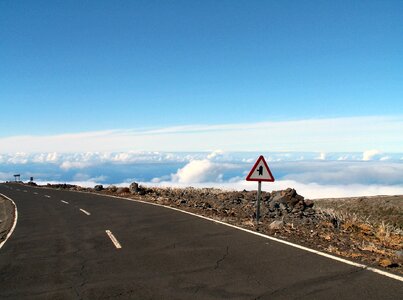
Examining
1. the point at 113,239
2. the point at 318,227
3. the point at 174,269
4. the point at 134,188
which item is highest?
the point at 134,188

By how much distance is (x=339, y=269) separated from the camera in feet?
23.3

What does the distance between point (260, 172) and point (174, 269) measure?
5750 millimetres

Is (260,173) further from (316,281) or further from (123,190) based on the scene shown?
(123,190)

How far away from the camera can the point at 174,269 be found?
7.52m

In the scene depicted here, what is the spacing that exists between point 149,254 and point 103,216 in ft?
25.5

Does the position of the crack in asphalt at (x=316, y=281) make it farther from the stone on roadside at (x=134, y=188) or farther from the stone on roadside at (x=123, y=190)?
the stone on roadside at (x=123, y=190)

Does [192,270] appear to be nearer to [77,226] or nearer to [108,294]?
[108,294]

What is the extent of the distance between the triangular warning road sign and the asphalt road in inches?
73.9

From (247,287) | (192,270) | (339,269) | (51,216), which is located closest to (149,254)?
(192,270)

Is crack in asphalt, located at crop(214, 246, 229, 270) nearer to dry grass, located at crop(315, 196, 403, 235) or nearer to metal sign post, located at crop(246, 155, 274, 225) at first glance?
metal sign post, located at crop(246, 155, 274, 225)

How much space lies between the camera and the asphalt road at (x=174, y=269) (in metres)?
6.11

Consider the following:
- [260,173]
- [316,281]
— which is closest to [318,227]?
[260,173]

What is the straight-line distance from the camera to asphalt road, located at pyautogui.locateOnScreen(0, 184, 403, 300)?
6109mm

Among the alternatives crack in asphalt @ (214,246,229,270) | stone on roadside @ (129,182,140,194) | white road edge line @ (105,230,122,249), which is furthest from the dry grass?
crack in asphalt @ (214,246,229,270)
